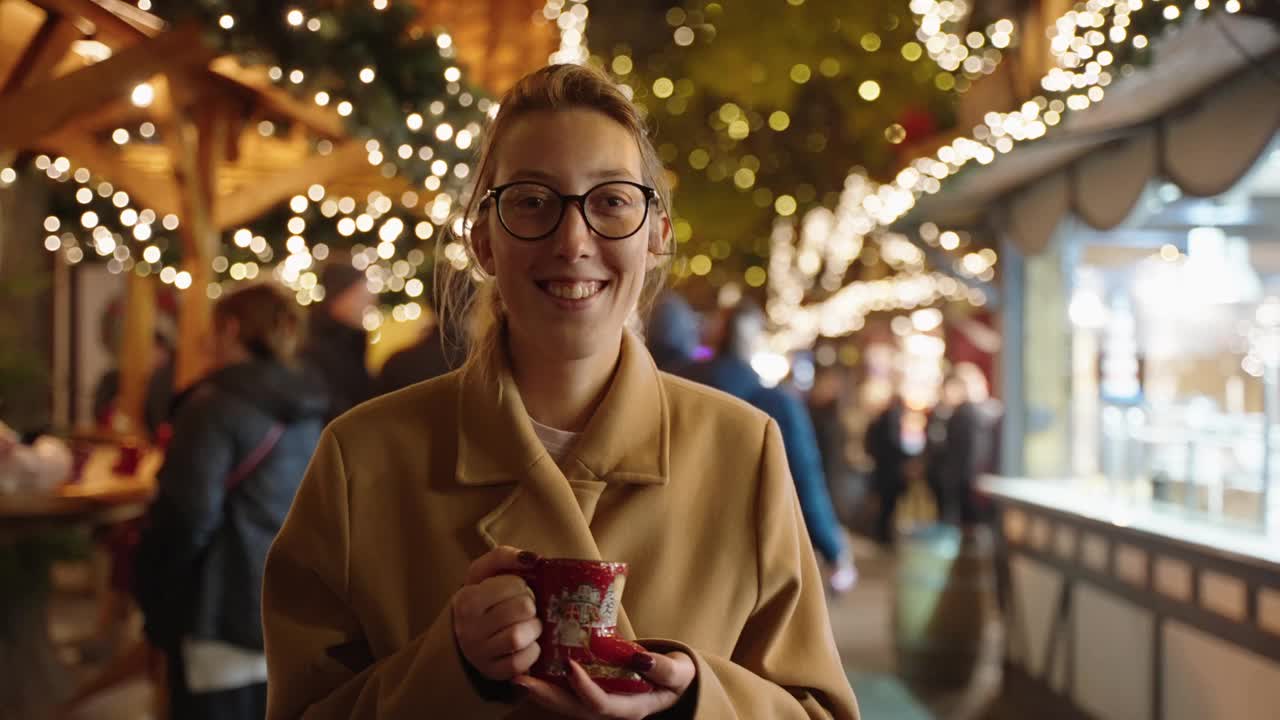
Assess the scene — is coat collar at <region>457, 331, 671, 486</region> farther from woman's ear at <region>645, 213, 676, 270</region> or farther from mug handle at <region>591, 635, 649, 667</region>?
mug handle at <region>591, 635, 649, 667</region>

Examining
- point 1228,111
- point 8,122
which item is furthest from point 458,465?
point 1228,111

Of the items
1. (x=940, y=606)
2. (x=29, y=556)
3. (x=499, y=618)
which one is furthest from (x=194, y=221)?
(x=499, y=618)

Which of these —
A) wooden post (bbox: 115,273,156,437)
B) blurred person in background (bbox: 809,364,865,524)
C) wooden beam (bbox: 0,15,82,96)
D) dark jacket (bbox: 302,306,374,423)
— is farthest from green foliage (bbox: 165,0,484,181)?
blurred person in background (bbox: 809,364,865,524)

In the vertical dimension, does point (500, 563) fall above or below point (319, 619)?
above

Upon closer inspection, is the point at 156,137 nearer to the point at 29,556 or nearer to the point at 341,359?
the point at 29,556

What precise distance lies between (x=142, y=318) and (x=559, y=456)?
9.37m

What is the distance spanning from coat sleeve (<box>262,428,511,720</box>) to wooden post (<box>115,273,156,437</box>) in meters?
8.96

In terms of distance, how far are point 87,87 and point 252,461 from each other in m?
2.01

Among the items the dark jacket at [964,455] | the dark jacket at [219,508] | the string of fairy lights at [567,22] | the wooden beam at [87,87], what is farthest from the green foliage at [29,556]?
the dark jacket at [964,455]

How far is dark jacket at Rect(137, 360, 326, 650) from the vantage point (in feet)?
13.2

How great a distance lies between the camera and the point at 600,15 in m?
20.6

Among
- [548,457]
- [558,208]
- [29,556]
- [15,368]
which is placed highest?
[558,208]

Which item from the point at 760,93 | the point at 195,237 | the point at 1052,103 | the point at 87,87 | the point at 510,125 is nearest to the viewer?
the point at 510,125

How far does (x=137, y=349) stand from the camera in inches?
408
